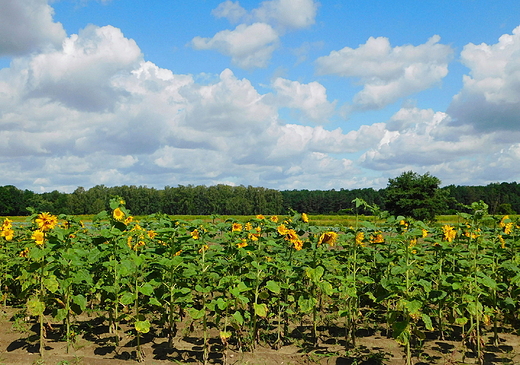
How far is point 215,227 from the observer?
5.46 metres

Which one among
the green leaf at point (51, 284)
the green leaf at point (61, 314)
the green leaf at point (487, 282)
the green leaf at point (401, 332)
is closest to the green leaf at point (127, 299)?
the green leaf at point (51, 284)

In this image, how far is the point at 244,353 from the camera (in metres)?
5.50

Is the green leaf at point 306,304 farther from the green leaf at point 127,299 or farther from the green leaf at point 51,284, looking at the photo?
the green leaf at point 51,284

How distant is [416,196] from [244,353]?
38320mm

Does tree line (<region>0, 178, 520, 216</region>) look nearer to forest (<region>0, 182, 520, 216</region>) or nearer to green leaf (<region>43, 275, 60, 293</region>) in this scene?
forest (<region>0, 182, 520, 216</region>)

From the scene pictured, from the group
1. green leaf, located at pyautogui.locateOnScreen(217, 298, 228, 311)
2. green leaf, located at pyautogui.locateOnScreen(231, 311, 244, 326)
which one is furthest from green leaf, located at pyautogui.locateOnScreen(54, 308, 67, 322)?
green leaf, located at pyautogui.locateOnScreen(231, 311, 244, 326)

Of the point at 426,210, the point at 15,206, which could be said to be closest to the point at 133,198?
the point at 15,206

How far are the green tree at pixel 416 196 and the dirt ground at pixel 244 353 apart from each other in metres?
34.8

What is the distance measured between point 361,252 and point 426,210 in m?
35.2

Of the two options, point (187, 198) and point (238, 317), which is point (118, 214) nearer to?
point (238, 317)

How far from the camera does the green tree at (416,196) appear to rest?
3953 cm

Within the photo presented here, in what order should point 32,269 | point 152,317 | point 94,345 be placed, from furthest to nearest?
point 152,317 < point 94,345 < point 32,269

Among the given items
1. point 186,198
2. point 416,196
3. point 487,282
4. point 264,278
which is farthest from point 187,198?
point 487,282

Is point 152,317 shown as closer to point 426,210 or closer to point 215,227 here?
point 215,227
